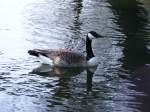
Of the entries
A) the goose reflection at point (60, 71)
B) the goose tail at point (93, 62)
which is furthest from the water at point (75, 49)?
the goose tail at point (93, 62)

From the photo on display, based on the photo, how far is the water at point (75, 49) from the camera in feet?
43.0

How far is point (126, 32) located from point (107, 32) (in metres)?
0.81

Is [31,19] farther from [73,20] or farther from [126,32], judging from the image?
[126,32]

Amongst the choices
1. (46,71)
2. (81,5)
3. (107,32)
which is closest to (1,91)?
(46,71)

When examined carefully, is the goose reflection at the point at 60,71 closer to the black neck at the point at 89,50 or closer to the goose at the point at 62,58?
the goose at the point at 62,58

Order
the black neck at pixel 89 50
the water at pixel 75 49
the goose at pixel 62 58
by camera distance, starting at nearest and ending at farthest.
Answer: the water at pixel 75 49, the goose at pixel 62 58, the black neck at pixel 89 50

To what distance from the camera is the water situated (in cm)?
1310

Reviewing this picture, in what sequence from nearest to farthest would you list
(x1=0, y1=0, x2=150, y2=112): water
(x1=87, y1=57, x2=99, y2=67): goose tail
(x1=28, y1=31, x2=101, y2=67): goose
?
(x1=0, y1=0, x2=150, y2=112): water, (x1=28, y1=31, x2=101, y2=67): goose, (x1=87, y1=57, x2=99, y2=67): goose tail

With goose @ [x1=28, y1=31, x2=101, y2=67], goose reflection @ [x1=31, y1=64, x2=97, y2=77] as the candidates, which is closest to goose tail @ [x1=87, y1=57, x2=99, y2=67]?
goose @ [x1=28, y1=31, x2=101, y2=67]

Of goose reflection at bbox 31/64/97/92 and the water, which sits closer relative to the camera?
the water

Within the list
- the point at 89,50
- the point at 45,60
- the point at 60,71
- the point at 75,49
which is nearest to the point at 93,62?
the point at 89,50

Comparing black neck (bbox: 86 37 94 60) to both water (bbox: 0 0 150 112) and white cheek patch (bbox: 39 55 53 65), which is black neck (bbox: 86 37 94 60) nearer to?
water (bbox: 0 0 150 112)

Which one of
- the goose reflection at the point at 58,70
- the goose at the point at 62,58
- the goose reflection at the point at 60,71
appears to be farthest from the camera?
the goose at the point at 62,58

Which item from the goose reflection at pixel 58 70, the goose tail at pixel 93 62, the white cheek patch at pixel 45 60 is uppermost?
the white cheek patch at pixel 45 60
